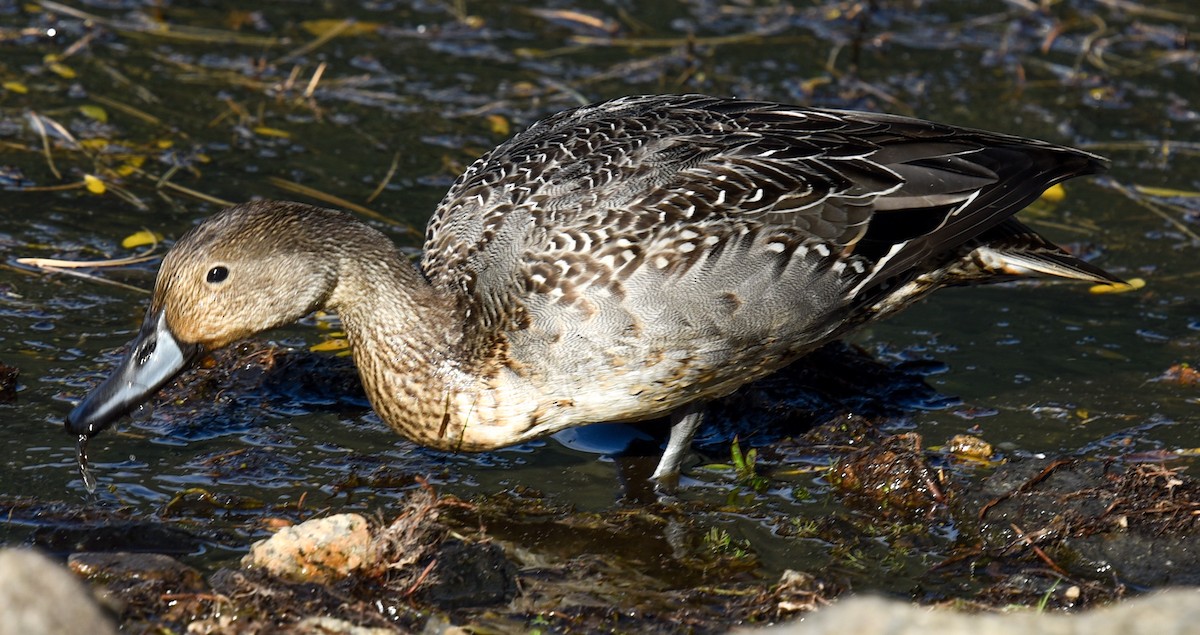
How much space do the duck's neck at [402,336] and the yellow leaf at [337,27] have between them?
4250mm

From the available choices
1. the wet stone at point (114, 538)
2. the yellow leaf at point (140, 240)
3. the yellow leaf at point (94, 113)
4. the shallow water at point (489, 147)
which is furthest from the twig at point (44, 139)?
the wet stone at point (114, 538)

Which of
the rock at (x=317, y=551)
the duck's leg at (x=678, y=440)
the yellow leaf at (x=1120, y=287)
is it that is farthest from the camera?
the yellow leaf at (x=1120, y=287)

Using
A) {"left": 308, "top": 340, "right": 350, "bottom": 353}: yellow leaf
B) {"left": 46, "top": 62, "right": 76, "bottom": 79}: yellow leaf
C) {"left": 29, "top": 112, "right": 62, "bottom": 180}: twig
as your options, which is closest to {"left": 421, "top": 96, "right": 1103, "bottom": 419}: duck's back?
{"left": 308, "top": 340, "right": 350, "bottom": 353}: yellow leaf

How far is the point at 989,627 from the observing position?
284 centimetres

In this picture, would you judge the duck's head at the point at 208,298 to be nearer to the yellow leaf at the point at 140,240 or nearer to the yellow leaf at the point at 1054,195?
the yellow leaf at the point at 140,240

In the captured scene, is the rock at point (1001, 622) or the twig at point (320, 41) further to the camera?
the twig at point (320, 41)

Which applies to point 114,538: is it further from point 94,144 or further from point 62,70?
point 62,70

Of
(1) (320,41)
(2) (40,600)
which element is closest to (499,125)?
(1) (320,41)

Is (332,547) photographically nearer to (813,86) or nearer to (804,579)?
(804,579)

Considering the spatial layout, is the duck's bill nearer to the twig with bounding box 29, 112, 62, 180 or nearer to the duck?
the duck

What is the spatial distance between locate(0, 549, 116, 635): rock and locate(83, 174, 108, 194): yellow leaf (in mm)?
4327

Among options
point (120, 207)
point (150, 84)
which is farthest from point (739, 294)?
point (150, 84)

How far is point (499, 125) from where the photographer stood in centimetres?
821

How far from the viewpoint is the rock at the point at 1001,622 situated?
2.81m
